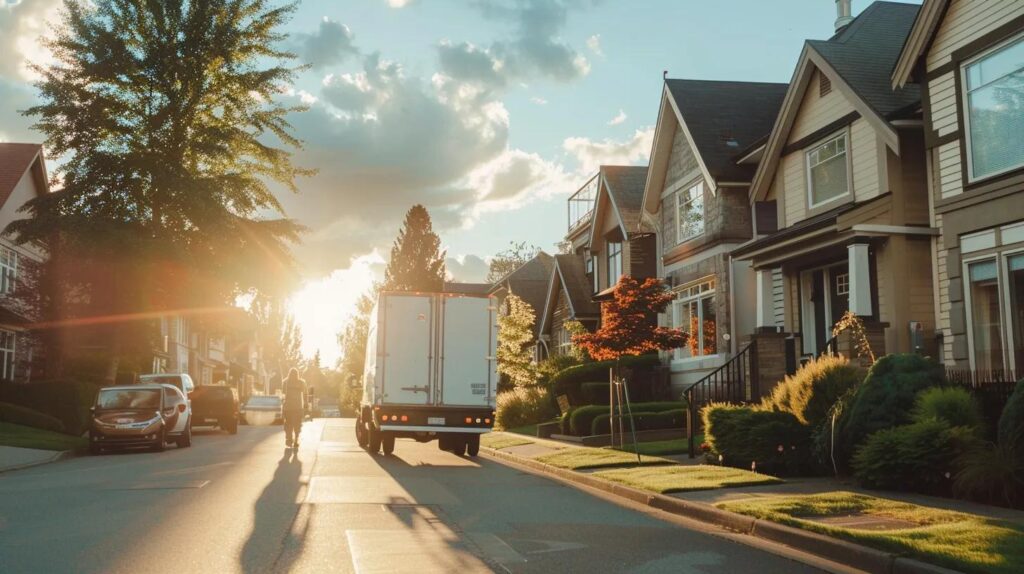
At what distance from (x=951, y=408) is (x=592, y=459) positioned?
23.6 feet

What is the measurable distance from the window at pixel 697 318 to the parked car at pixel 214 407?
602 inches

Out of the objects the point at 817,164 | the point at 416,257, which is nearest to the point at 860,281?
A: the point at 817,164

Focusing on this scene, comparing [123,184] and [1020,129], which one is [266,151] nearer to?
[123,184]

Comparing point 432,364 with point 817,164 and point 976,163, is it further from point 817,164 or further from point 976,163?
point 976,163

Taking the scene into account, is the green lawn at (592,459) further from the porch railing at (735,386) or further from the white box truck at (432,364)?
the white box truck at (432,364)

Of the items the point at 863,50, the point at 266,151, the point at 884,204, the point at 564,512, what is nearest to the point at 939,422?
the point at 564,512

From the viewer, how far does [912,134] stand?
64.7 feet

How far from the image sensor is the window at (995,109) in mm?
15820

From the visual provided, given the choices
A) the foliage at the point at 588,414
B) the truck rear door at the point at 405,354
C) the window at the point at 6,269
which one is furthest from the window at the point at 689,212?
the window at the point at 6,269

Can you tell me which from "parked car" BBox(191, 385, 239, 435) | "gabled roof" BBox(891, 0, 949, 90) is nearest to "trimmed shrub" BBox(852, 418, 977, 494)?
"gabled roof" BBox(891, 0, 949, 90)

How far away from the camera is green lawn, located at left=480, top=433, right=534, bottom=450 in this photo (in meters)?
24.9

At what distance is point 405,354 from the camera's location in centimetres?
1977

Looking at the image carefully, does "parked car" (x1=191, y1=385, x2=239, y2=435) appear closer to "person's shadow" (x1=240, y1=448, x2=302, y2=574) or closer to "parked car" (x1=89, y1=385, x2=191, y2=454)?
"parked car" (x1=89, y1=385, x2=191, y2=454)

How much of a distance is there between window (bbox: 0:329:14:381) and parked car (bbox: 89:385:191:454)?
1486cm
